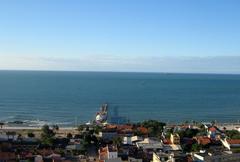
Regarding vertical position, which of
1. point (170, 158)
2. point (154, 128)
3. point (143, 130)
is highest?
point (170, 158)

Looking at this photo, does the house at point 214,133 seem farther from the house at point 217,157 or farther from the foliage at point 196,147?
the house at point 217,157

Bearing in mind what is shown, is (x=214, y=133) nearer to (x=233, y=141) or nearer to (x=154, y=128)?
(x=154, y=128)

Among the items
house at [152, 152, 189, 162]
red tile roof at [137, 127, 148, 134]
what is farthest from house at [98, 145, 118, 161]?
red tile roof at [137, 127, 148, 134]

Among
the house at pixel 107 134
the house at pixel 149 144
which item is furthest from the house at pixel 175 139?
the house at pixel 107 134

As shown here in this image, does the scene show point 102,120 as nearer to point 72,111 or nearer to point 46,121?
point 46,121

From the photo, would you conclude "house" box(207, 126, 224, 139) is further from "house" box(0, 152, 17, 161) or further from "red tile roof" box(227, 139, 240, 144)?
"house" box(0, 152, 17, 161)

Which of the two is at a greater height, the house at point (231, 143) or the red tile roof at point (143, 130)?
the house at point (231, 143)

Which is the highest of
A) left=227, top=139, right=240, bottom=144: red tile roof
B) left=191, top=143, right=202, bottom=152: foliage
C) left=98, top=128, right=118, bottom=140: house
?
left=227, top=139, right=240, bottom=144: red tile roof

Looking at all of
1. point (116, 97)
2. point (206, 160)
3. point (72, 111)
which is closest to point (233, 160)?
point (206, 160)

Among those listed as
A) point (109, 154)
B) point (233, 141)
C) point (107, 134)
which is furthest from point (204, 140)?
point (109, 154)

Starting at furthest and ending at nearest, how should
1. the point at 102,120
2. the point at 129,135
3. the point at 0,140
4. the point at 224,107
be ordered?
the point at 224,107 → the point at 102,120 → the point at 129,135 → the point at 0,140

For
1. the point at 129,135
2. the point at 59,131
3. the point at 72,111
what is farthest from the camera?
the point at 72,111
